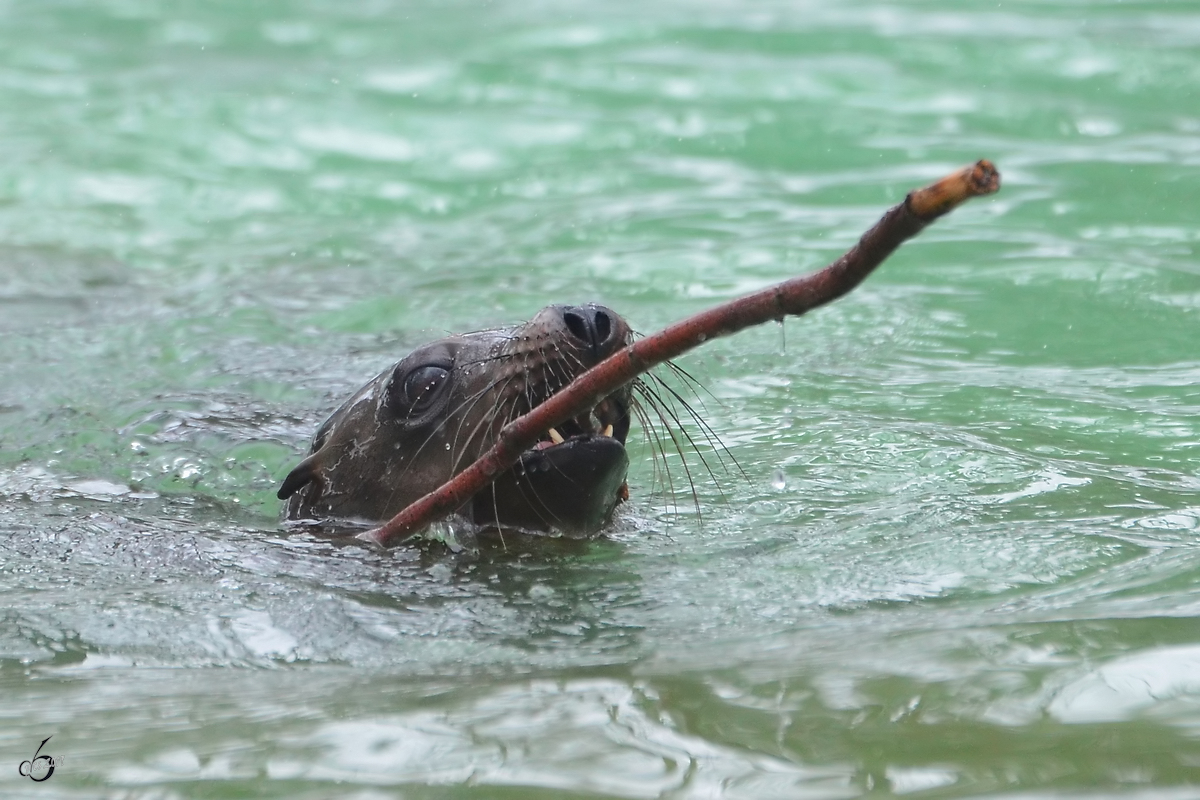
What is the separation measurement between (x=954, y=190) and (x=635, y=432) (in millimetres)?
3301

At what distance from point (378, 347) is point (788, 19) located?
5.72 metres

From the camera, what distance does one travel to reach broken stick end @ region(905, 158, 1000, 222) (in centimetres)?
210

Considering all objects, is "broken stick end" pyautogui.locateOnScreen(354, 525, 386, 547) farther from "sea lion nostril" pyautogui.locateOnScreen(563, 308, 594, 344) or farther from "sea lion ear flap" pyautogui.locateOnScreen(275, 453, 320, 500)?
"sea lion nostril" pyautogui.locateOnScreen(563, 308, 594, 344)

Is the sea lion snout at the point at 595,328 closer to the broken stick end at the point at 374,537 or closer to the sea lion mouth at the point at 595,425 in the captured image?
the sea lion mouth at the point at 595,425

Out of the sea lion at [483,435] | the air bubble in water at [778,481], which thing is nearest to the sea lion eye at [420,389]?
the sea lion at [483,435]

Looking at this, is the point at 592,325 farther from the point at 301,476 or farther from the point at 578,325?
the point at 301,476

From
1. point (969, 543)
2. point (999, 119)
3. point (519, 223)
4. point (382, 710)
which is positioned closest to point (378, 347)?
point (519, 223)

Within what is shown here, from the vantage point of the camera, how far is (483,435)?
3.83 m
